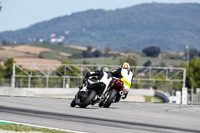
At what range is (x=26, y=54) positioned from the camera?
17638cm

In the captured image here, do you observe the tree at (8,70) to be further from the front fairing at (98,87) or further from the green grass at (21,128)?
the green grass at (21,128)

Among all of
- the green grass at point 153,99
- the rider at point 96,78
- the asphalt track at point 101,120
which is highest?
the rider at point 96,78

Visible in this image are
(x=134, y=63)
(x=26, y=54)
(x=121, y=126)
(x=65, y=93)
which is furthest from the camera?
(x=26, y=54)

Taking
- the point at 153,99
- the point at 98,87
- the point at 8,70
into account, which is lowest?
the point at 153,99

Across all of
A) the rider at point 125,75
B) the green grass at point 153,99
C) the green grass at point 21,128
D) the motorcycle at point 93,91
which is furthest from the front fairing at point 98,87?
the green grass at point 153,99

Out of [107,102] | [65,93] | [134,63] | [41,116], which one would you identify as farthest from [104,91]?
[134,63]

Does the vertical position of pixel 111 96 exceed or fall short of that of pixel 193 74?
it falls short

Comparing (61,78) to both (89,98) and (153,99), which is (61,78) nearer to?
(153,99)

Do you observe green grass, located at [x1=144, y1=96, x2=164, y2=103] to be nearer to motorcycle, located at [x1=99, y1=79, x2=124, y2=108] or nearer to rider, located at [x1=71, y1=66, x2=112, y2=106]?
motorcycle, located at [x1=99, y1=79, x2=124, y2=108]

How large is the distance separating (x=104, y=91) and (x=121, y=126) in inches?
183

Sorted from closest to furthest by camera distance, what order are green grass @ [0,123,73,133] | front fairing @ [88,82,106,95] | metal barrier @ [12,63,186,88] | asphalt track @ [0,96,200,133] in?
green grass @ [0,123,73,133], asphalt track @ [0,96,200,133], front fairing @ [88,82,106,95], metal barrier @ [12,63,186,88]

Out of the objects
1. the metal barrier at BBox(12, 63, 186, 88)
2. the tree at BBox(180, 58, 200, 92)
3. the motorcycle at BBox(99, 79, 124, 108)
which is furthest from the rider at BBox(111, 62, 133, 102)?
the tree at BBox(180, 58, 200, 92)

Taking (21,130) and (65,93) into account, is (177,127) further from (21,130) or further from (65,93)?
(65,93)

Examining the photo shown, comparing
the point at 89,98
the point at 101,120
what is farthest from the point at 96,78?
the point at 101,120
